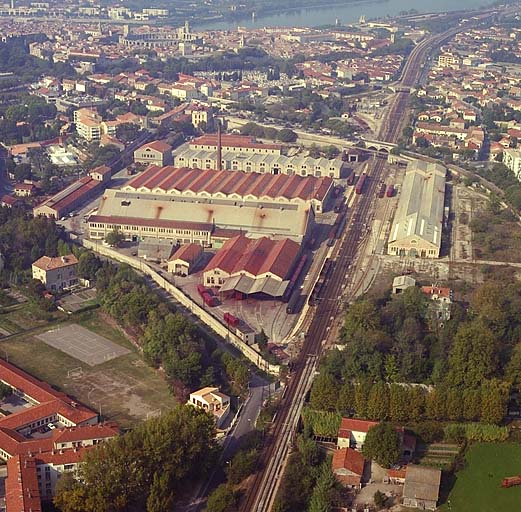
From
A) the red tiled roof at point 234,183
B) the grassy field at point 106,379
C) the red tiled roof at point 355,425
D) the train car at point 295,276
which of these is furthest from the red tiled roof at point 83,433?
the red tiled roof at point 234,183

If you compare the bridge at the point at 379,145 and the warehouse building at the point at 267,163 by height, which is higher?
the warehouse building at the point at 267,163

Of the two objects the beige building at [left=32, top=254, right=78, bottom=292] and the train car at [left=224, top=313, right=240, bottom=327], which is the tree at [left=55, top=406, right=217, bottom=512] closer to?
the train car at [left=224, top=313, right=240, bottom=327]

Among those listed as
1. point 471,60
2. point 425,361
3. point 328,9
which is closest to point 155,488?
point 425,361

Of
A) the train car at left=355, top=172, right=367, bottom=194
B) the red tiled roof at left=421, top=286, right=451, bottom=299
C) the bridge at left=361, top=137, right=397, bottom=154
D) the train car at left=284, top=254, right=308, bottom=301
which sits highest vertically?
the red tiled roof at left=421, top=286, right=451, bottom=299

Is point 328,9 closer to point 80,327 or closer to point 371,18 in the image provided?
point 371,18

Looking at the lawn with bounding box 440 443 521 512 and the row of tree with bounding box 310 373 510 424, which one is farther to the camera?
the row of tree with bounding box 310 373 510 424

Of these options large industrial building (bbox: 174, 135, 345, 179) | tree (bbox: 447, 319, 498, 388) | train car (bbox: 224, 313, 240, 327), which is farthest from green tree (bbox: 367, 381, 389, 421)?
large industrial building (bbox: 174, 135, 345, 179)

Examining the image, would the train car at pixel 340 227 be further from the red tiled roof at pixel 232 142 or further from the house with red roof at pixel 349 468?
the house with red roof at pixel 349 468
